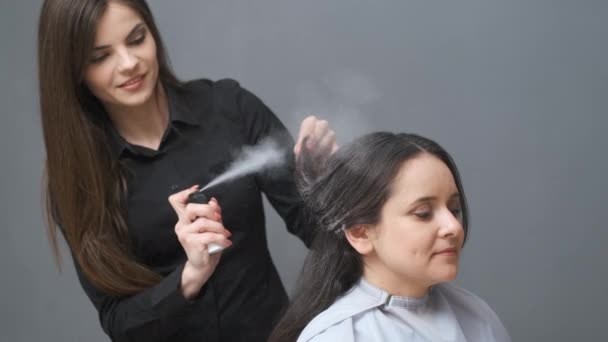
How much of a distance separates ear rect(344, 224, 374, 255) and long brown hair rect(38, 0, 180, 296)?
20.3 inches

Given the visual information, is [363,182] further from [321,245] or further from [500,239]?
[500,239]

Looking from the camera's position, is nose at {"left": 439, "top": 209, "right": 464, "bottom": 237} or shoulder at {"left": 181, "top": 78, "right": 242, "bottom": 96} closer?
nose at {"left": 439, "top": 209, "right": 464, "bottom": 237}

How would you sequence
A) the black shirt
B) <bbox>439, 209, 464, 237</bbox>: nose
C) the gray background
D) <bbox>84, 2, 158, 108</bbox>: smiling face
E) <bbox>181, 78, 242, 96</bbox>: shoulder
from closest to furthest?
<bbox>439, 209, 464, 237</bbox>: nose → <bbox>84, 2, 158, 108</bbox>: smiling face → the black shirt → <bbox>181, 78, 242, 96</bbox>: shoulder → the gray background

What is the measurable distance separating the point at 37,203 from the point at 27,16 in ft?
2.12

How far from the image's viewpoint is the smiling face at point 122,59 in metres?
1.69

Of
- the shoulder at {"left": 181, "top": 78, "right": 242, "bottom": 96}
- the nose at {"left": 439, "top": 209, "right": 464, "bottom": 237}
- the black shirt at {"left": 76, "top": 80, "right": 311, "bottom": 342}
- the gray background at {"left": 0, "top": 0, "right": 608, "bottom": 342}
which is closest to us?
the nose at {"left": 439, "top": 209, "right": 464, "bottom": 237}

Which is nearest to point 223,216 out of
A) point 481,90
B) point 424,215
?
point 424,215

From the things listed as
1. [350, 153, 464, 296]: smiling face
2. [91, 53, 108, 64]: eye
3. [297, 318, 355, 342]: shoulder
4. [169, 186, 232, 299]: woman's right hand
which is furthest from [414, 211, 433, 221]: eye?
[91, 53, 108, 64]: eye

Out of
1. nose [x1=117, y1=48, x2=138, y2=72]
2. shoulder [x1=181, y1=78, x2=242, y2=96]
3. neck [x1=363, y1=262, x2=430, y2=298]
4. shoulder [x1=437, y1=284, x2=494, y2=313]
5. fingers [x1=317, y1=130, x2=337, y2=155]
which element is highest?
nose [x1=117, y1=48, x2=138, y2=72]

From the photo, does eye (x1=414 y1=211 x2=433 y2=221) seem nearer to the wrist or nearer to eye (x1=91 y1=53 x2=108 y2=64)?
the wrist

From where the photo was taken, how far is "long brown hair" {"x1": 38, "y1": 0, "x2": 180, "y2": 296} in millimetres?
1696

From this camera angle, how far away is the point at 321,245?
5.62 ft

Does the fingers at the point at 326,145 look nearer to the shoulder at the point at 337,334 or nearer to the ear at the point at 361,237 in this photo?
the ear at the point at 361,237

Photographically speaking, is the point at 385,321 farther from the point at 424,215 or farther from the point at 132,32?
the point at 132,32
